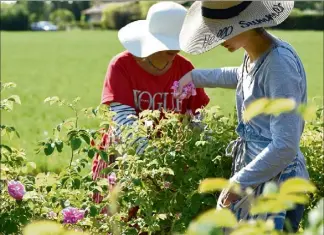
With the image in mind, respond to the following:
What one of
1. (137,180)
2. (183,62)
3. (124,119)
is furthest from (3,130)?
(183,62)

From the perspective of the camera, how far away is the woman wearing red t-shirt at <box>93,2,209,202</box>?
3.22 m

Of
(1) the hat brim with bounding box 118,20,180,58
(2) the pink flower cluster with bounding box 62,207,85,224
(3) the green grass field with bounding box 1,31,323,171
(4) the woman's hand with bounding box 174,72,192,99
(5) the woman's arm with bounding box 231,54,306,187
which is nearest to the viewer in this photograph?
(5) the woman's arm with bounding box 231,54,306,187

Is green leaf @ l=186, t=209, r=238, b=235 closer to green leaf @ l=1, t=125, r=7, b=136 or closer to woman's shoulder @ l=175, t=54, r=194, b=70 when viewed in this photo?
green leaf @ l=1, t=125, r=7, b=136

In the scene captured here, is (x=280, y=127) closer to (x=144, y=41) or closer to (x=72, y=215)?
(x=72, y=215)

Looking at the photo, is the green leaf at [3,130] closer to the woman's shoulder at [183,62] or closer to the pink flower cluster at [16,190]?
the pink flower cluster at [16,190]

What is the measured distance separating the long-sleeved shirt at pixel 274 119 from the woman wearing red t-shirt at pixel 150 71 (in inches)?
32.0

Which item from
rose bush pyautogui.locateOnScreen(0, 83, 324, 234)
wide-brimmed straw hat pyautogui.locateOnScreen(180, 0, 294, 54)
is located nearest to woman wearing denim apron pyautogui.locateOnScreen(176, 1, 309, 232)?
wide-brimmed straw hat pyautogui.locateOnScreen(180, 0, 294, 54)

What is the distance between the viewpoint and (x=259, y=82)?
2.38 metres

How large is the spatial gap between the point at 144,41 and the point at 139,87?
20cm

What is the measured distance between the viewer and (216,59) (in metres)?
18.3

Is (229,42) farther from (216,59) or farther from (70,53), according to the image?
(70,53)

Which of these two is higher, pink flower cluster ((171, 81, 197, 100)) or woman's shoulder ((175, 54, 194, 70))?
woman's shoulder ((175, 54, 194, 70))

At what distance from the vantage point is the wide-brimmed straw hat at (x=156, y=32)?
127 inches

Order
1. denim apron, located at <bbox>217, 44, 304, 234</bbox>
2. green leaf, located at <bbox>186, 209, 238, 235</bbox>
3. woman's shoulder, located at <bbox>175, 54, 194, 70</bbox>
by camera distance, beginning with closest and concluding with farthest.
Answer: green leaf, located at <bbox>186, 209, 238, 235</bbox> → denim apron, located at <bbox>217, 44, 304, 234</bbox> → woman's shoulder, located at <bbox>175, 54, 194, 70</bbox>
